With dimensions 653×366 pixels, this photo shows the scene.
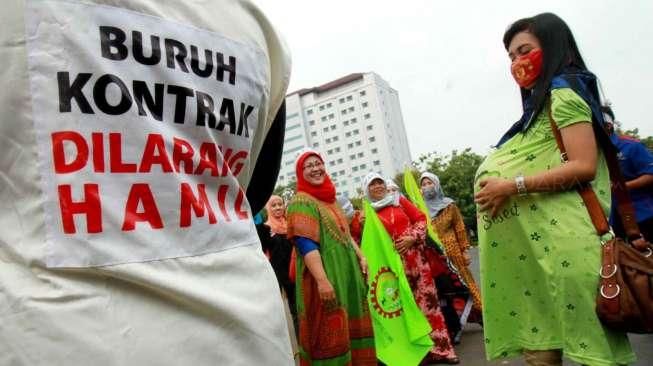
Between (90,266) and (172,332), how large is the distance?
0.55ft

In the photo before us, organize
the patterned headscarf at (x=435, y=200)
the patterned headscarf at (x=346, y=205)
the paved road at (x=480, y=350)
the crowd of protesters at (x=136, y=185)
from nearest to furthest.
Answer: the crowd of protesters at (x=136, y=185), the paved road at (x=480, y=350), the patterned headscarf at (x=346, y=205), the patterned headscarf at (x=435, y=200)

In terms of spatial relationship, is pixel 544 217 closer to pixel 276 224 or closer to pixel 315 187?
pixel 315 187

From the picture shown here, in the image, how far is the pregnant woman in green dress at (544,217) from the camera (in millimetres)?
1874

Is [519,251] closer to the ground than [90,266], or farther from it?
closer to the ground

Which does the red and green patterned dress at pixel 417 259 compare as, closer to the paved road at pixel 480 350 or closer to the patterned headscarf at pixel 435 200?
the paved road at pixel 480 350

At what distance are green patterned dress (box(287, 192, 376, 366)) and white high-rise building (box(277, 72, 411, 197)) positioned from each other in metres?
93.9

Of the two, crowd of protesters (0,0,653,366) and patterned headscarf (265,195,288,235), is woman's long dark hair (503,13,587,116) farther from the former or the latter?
patterned headscarf (265,195,288,235)

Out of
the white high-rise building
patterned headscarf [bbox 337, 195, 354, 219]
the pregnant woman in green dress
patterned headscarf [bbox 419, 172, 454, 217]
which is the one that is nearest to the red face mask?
the pregnant woman in green dress

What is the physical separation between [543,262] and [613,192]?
0.42 m

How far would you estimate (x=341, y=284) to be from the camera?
Answer: 135 inches

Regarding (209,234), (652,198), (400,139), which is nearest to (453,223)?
(652,198)

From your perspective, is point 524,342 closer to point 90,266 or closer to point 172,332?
point 172,332

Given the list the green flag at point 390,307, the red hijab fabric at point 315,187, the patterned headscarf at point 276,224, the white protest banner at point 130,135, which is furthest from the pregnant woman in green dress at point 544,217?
the patterned headscarf at point 276,224

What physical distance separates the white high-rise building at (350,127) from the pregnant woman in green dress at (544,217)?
95171mm
